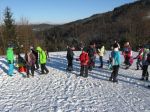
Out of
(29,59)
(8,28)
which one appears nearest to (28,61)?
(29,59)

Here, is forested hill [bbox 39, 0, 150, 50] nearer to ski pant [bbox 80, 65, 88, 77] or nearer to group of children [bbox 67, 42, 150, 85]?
group of children [bbox 67, 42, 150, 85]

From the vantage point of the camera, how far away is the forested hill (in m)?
87.4

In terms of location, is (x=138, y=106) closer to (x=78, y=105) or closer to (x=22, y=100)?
(x=78, y=105)

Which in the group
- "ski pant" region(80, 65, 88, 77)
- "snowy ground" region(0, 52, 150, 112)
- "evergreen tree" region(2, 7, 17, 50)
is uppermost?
"evergreen tree" region(2, 7, 17, 50)

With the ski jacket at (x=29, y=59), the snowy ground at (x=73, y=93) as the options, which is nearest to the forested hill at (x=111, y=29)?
the ski jacket at (x=29, y=59)

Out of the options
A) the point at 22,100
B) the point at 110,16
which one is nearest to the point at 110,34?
the point at 110,16

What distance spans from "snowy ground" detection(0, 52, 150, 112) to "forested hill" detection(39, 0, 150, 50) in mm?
45121

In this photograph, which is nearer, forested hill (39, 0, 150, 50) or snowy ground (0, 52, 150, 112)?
snowy ground (0, 52, 150, 112)

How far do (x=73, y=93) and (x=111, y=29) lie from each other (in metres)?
104

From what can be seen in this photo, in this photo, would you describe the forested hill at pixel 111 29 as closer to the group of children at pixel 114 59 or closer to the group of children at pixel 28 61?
the group of children at pixel 114 59

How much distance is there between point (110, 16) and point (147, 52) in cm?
14036

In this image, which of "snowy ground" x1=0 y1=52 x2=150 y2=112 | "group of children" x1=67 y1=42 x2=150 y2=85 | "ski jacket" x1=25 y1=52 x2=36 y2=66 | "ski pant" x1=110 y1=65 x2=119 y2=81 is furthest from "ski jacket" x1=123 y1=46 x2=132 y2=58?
"ski jacket" x1=25 y1=52 x2=36 y2=66

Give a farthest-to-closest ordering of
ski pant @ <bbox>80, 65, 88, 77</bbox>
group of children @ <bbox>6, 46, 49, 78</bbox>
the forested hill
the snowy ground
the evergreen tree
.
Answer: the forested hill → the evergreen tree → group of children @ <bbox>6, 46, 49, 78</bbox> → ski pant @ <bbox>80, 65, 88, 77</bbox> → the snowy ground

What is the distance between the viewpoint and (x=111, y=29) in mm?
117312
